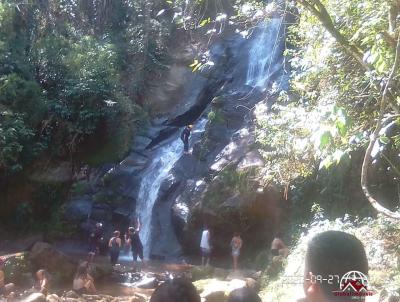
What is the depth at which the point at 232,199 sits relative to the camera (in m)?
13.8

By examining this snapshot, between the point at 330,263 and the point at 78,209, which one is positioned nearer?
the point at 330,263

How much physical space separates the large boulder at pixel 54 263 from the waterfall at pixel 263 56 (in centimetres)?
1103

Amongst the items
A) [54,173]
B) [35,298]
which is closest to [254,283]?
[35,298]

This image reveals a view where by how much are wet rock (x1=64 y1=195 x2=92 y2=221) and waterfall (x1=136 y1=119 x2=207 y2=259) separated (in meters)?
1.83

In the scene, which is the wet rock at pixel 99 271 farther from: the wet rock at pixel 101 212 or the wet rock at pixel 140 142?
the wet rock at pixel 140 142

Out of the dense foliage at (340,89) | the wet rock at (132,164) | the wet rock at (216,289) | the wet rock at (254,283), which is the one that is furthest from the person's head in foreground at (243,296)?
the wet rock at (132,164)

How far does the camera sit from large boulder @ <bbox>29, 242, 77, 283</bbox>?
11.5 m

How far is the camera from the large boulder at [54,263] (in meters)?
11.5

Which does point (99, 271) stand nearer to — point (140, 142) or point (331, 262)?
point (140, 142)

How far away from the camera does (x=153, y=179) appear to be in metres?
17.4

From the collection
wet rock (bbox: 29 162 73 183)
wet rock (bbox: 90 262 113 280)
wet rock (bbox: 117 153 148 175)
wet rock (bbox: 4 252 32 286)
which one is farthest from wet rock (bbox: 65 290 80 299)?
wet rock (bbox: 117 153 148 175)

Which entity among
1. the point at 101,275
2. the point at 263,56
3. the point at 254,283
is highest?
the point at 263,56

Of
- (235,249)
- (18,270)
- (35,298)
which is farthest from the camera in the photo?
(235,249)

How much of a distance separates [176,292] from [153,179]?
15.7m
